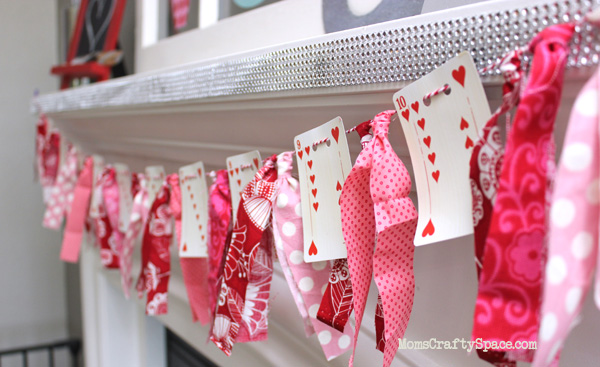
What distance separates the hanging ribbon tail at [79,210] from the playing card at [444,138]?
2.91 feet

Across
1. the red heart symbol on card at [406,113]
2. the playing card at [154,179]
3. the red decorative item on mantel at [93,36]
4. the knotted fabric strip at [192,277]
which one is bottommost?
the knotted fabric strip at [192,277]

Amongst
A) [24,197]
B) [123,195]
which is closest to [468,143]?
[123,195]

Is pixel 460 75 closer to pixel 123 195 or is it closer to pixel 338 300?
pixel 338 300

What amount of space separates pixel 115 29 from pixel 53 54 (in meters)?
0.79

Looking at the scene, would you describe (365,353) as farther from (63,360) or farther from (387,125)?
(63,360)

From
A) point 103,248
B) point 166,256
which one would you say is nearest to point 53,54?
point 103,248

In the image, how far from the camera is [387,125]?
431 millimetres

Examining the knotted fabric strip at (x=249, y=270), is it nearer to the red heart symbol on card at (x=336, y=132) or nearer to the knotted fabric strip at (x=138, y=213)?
the red heart symbol on card at (x=336, y=132)

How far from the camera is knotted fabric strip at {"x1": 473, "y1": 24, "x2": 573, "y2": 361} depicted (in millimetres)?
313

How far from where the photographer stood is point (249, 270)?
1.84 feet

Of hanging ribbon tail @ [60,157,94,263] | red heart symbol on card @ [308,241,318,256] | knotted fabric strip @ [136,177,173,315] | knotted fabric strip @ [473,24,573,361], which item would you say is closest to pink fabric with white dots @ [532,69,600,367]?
knotted fabric strip @ [473,24,573,361]

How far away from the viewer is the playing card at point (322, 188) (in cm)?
48
